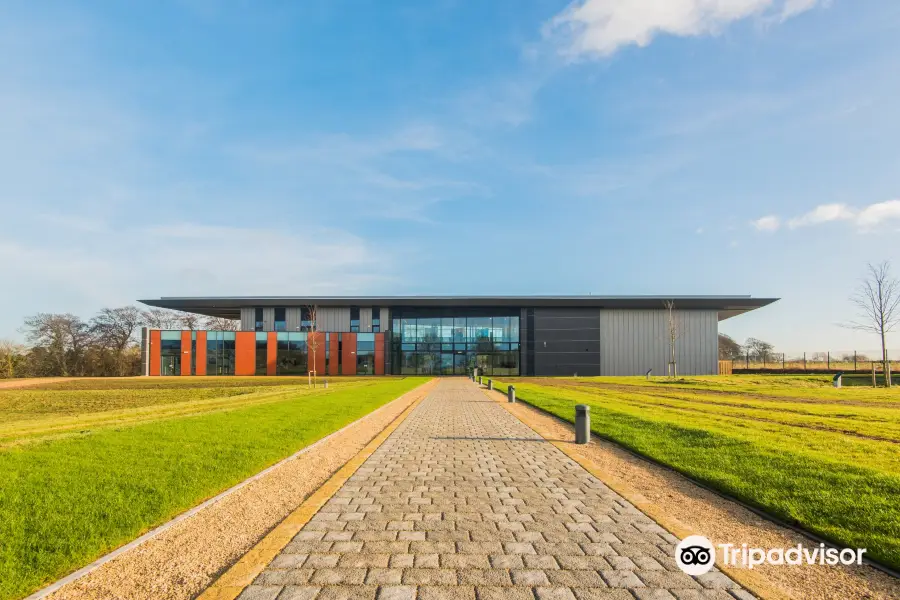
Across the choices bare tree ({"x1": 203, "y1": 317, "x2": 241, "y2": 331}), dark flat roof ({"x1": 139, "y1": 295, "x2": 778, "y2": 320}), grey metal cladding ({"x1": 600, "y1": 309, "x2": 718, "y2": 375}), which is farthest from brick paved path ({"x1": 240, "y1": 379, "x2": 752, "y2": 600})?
bare tree ({"x1": 203, "y1": 317, "x2": 241, "y2": 331})

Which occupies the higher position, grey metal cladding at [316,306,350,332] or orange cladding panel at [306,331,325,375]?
grey metal cladding at [316,306,350,332]

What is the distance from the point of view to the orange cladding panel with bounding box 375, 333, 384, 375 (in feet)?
218

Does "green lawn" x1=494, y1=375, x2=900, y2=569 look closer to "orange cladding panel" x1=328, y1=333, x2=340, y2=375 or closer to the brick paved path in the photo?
the brick paved path

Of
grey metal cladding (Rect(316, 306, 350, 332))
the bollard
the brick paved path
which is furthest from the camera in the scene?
grey metal cladding (Rect(316, 306, 350, 332))

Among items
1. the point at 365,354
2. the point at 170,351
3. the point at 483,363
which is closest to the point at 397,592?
the point at 365,354

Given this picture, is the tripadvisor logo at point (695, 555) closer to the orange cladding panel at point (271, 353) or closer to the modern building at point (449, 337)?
the modern building at point (449, 337)

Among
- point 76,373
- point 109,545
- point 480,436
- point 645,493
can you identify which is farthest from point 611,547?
point 76,373

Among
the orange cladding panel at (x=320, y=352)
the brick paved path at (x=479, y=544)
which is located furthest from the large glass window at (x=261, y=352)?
the brick paved path at (x=479, y=544)

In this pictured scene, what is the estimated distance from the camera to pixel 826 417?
15.7 m

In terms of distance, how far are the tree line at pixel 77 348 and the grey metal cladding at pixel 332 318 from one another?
28.0 metres

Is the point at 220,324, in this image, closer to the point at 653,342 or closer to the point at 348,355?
the point at 348,355

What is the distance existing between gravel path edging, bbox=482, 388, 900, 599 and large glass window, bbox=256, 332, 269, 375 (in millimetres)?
59314

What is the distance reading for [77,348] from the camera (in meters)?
72.6

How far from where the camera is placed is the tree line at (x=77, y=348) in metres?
68.0
